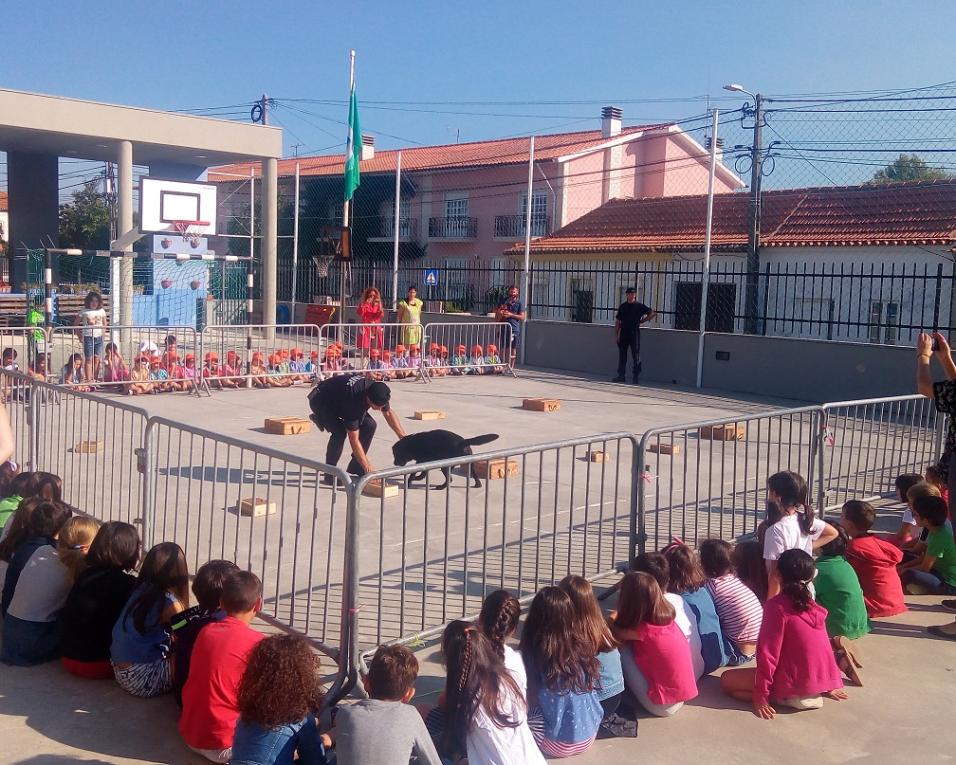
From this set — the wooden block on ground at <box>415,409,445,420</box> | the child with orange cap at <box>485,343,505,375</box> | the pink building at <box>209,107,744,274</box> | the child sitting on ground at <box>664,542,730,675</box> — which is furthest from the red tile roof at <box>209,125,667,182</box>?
the child sitting on ground at <box>664,542,730,675</box>

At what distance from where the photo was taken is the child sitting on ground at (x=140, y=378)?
47.2ft

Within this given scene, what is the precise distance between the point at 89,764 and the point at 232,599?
878 millimetres

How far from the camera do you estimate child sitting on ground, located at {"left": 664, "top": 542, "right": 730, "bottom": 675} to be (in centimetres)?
507

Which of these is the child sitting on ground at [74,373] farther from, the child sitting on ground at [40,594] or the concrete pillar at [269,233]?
the concrete pillar at [269,233]

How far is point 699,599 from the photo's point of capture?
5156 mm

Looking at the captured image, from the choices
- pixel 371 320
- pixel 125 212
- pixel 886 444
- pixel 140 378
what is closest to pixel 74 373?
pixel 140 378

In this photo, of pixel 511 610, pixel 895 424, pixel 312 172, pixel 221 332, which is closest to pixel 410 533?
pixel 511 610

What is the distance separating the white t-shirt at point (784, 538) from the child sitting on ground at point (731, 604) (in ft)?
1.53

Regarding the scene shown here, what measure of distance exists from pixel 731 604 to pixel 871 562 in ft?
4.38

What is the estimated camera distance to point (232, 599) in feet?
14.1

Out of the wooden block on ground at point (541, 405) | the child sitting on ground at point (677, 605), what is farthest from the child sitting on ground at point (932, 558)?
the wooden block on ground at point (541, 405)

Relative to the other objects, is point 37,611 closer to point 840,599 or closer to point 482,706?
point 482,706

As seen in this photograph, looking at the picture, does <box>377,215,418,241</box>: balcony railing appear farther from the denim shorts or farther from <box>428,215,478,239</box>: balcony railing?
the denim shorts

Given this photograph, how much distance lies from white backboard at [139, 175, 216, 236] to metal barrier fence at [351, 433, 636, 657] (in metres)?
17.1
